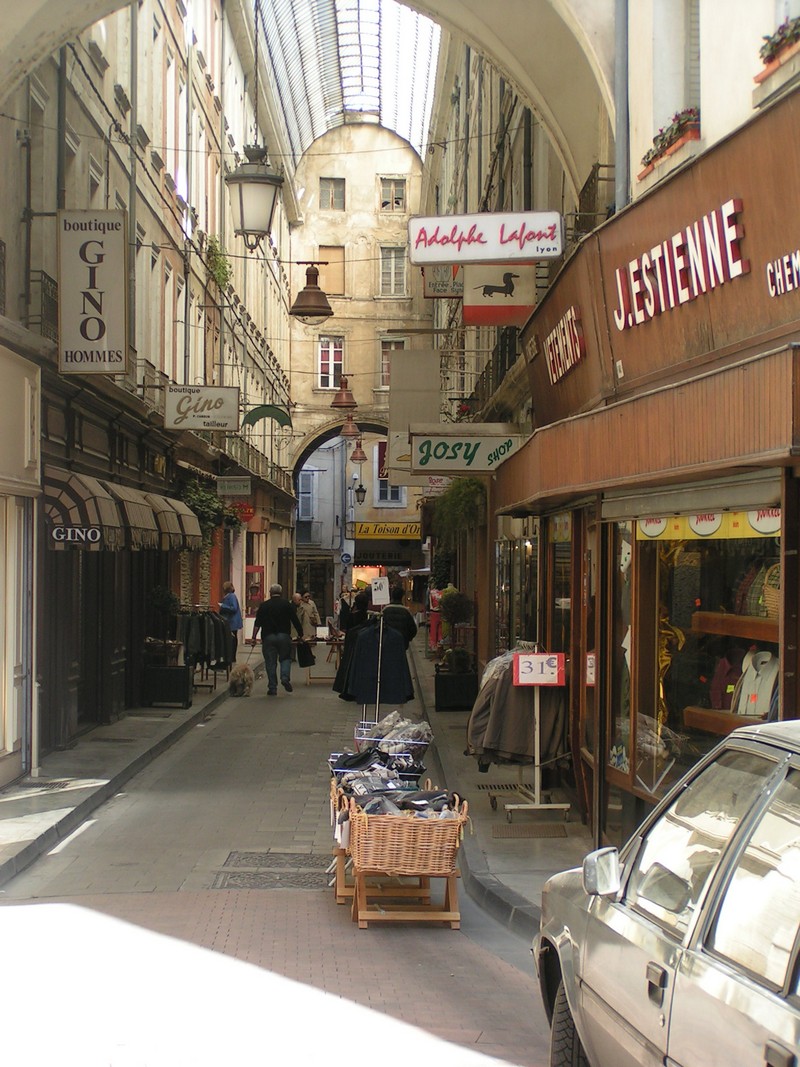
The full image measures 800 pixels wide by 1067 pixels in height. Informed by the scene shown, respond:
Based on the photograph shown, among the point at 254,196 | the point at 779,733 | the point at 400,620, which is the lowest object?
the point at 400,620

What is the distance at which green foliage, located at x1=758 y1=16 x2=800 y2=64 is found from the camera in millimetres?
6793

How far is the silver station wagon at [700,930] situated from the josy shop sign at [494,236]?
24.2 feet

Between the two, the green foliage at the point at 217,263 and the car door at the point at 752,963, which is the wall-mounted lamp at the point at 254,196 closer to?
the car door at the point at 752,963

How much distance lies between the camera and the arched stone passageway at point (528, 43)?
1156 cm

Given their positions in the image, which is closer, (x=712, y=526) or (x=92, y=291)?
(x=712, y=526)

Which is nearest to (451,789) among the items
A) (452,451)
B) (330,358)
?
(452,451)

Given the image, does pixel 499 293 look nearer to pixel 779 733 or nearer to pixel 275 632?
pixel 275 632

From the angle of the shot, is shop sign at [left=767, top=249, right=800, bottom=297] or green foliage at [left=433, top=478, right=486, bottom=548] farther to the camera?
green foliage at [left=433, top=478, right=486, bottom=548]

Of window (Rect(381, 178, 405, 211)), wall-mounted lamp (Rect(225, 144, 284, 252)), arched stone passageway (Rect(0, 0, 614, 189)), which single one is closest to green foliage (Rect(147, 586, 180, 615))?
wall-mounted lamp (Rect(225, 144, 284, 252))

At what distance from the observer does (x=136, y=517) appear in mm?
16797

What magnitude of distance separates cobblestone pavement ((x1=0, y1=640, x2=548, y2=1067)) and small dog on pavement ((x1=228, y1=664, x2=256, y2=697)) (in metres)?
10.0

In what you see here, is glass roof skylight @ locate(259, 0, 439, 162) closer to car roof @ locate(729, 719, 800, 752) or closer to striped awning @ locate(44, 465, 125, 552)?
striped awning @ locate(44, 465, 125, 552)

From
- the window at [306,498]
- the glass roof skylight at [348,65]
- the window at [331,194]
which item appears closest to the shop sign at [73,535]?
the glass roof skylight at [348,65]

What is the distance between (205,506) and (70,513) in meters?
12.1
